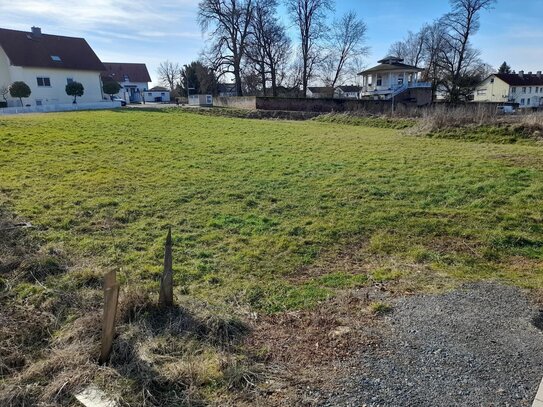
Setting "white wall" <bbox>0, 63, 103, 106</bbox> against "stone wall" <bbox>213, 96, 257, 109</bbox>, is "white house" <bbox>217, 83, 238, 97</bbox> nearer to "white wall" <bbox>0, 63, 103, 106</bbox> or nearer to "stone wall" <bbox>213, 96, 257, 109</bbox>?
"stone wall" <bbox>213, 96, 257, 109</bbox>

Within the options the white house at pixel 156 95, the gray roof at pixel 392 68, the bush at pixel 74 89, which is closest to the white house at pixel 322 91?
the gray roof at pixel 392 68

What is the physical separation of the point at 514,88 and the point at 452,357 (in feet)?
246

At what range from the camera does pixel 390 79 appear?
51562 mm

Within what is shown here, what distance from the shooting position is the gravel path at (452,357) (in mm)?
2723

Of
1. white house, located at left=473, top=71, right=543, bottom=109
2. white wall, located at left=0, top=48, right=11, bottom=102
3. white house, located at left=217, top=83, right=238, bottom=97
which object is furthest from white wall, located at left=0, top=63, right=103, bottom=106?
white house, located at left=473, top=71, right=543, bottom=109

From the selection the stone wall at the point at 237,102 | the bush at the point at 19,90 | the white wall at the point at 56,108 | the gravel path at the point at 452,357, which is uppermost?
the bush at the point at 19,90

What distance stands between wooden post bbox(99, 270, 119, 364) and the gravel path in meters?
1.75

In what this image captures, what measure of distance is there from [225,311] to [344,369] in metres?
1.42

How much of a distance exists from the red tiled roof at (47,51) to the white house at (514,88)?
189 feet

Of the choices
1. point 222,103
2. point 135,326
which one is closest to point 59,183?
point 135,326

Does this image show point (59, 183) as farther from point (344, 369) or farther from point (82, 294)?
point (344, 369)

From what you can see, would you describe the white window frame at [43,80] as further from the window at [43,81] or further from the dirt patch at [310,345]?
the dirt patch at [310,345]

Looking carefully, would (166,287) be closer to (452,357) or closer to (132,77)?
(452,357)

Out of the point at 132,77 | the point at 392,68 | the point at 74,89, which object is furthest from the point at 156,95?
the point at 392,68
